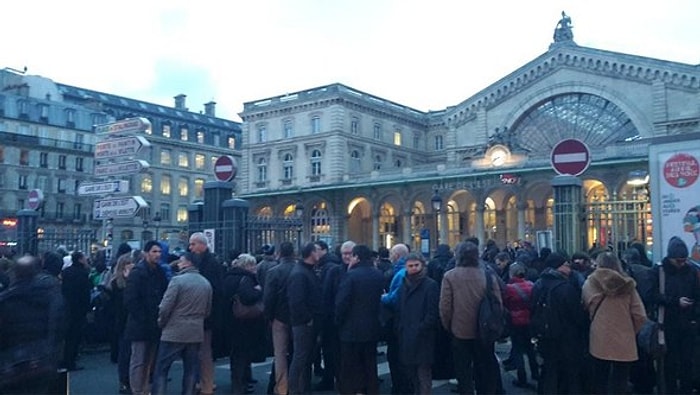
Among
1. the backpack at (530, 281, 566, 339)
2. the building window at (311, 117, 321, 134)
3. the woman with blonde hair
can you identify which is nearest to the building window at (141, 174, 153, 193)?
the building window at (311, 117, 321, 134)

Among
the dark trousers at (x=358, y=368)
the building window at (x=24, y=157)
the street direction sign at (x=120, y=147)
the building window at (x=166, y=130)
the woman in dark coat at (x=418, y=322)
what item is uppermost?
the building window at (x=166, y=130)

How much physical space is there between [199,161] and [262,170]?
52.6 feet

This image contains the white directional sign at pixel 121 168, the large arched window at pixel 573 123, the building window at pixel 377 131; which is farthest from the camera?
the building window at pixel 377 131

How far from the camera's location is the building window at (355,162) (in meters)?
48.4

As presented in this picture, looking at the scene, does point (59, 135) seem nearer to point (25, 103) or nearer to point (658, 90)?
point (25, 103)

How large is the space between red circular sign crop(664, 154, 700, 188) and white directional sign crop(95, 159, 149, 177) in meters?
9.43

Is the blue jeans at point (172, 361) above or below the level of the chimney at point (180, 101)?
below

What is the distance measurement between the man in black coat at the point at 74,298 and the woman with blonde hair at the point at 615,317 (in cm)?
771

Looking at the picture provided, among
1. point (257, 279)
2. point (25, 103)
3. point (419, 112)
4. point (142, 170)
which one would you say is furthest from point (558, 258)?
point (25, 103)

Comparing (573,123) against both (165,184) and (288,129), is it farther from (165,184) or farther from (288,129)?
(165,184)

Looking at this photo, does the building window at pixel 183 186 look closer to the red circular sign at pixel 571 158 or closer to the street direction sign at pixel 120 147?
the street direction sign at pixel 120 147

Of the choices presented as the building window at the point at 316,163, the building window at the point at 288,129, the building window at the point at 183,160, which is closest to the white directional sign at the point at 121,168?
the building window at the point at 316,163

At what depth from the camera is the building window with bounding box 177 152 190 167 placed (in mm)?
63316

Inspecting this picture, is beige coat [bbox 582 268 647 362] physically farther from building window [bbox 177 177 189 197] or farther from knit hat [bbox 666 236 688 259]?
building window [bbox 177 177 189 197]
